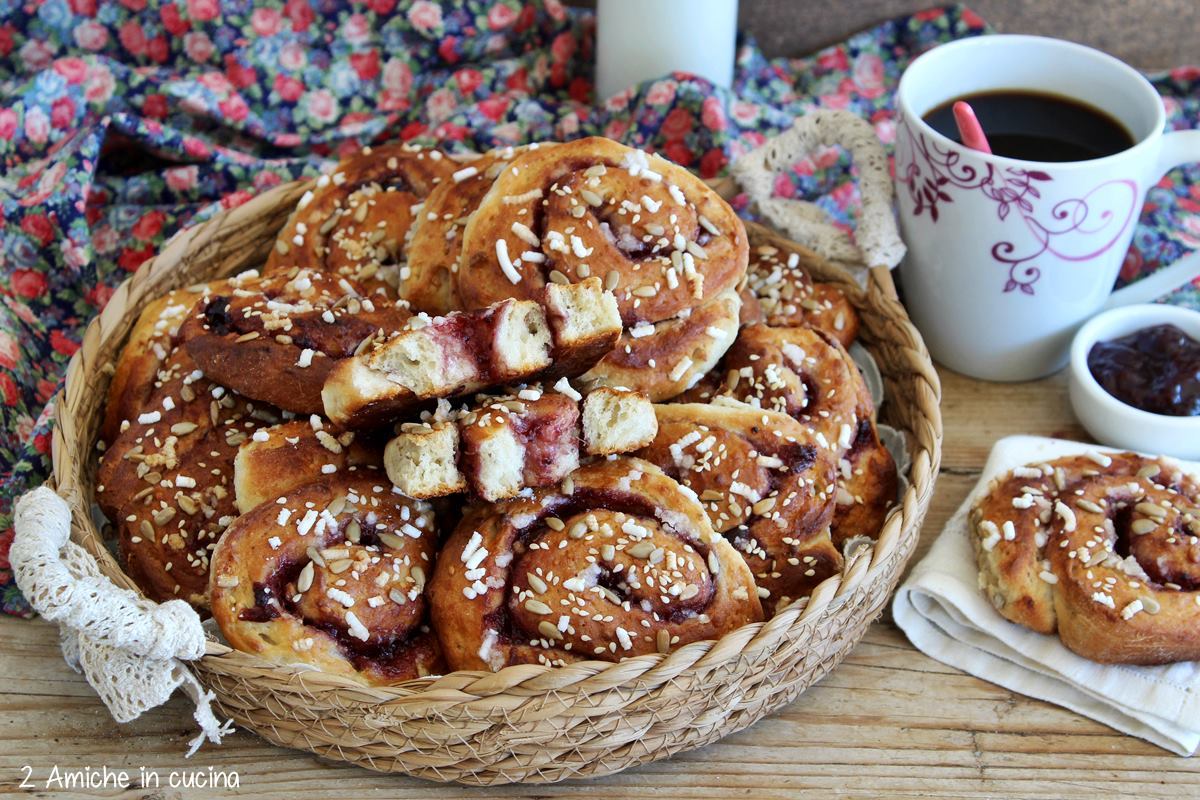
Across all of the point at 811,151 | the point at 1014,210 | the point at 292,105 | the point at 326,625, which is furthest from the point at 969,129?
the point at 292,105

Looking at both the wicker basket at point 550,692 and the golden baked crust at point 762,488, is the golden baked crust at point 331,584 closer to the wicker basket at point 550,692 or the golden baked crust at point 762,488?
the wicker basket at point 550,692

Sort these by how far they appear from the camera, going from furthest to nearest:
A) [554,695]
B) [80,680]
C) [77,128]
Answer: [77,128]
[80,680]
[554,695]

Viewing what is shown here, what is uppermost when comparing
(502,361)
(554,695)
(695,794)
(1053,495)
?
(502,361)

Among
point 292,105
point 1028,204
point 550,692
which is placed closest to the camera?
point 550,692

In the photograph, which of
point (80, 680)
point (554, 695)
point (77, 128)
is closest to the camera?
point (554, 695)

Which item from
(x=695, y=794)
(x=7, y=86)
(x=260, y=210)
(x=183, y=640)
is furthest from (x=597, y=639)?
(x=7, y=86)

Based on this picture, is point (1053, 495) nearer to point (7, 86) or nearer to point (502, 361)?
point (502, 361)

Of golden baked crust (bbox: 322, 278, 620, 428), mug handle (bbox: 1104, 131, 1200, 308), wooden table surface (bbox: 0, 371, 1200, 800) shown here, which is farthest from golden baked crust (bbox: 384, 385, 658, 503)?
mug handle (bbox: 1104, 131, 1200, 308)

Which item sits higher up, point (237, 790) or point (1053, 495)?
point (1053, 495)

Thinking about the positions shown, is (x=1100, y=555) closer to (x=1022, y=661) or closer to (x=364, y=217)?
(x=1022, y=661)
